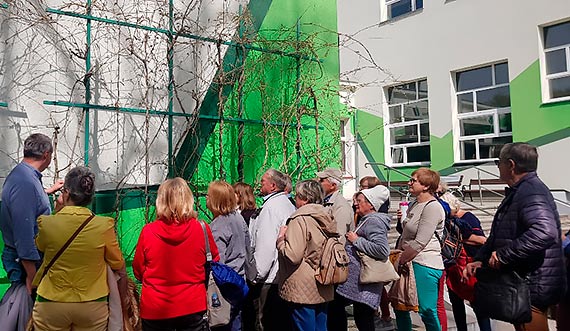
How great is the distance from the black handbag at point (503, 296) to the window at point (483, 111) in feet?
32.4

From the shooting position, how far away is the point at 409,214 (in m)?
4.33

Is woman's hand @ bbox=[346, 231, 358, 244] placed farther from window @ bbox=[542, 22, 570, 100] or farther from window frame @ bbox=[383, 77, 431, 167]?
window frame @ bbox=[383, 77, 431, 167]

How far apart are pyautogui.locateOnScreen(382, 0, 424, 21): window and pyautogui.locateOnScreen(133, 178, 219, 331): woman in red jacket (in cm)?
1272

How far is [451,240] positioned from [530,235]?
1516mm

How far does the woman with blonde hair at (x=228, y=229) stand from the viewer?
3752 millimetres

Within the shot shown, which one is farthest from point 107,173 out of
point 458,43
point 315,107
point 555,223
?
point 458,43

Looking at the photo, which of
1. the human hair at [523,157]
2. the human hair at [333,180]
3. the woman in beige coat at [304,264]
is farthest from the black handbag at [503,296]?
the human hair at [333,180]

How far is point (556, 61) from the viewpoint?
1123 centimetres

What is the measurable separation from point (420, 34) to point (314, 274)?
1170 centimetres

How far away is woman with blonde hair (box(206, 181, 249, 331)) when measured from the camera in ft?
12.3

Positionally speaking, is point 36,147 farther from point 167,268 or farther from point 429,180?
point 429,180

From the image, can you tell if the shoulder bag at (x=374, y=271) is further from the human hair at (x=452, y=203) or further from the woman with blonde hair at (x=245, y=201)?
the woman with blonde hair at (x=245, y=201)

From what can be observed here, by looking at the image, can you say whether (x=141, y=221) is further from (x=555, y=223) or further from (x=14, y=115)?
(x=555, y=223)

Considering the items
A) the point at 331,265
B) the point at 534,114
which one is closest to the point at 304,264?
the point at 331,265
